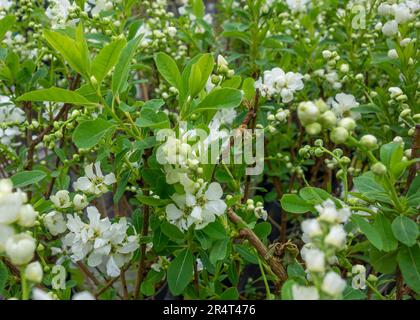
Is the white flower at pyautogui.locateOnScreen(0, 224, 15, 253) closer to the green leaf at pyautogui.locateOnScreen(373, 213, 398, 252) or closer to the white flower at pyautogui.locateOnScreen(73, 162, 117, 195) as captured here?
the white flower at pyautogui.locateOnScreen(73, 162, 117, 195)

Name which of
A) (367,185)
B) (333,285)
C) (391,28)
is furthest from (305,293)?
(391,28)

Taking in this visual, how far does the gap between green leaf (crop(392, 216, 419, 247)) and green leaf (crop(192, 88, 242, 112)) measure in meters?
0.36

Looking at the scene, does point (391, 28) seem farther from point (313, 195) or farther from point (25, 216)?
point (25, 216)

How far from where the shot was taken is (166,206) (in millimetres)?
1045

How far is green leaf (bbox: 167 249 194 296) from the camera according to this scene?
1.11 m

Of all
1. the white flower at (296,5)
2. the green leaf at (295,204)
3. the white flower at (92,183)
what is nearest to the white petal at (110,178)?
the white flower at (92,183)

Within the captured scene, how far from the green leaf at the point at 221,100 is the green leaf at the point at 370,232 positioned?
30cm

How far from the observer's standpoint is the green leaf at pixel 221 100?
995 millimetres

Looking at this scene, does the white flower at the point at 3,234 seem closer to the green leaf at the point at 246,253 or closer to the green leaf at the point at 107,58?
the green leaf at the point at 107,58

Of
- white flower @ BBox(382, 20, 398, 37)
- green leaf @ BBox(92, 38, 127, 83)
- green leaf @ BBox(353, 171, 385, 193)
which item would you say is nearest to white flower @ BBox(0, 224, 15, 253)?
green leaf @ BBox(92, 38, 127, 83)

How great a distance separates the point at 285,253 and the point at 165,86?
3.29 ft
